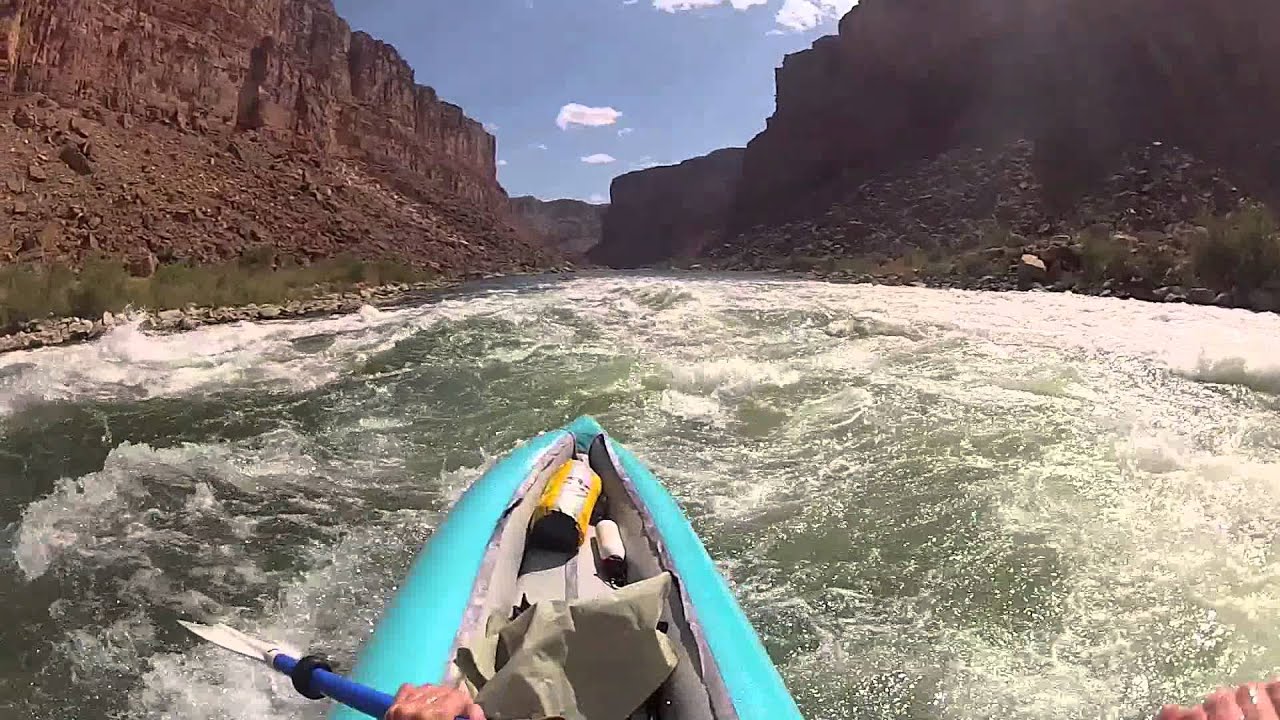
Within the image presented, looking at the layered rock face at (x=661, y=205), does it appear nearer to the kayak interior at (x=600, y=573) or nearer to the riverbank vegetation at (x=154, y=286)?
the riverbank vegetation at (x=154, y=286)

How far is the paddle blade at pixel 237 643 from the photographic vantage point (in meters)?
2.12

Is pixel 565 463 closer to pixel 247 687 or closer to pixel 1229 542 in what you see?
pixel 247 687

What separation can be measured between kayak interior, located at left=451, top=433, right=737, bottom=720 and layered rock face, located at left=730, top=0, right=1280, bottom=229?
3862cm

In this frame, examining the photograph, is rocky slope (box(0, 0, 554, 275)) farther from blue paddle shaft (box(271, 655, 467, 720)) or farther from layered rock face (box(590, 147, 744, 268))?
layered rock face (box(590, 147, 744, 268))

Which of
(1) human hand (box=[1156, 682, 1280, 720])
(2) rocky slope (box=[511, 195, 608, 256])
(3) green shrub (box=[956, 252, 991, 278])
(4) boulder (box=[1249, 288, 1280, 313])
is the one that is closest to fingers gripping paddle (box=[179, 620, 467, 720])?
(1) human hand (box=[1156, 682, 1280, 720])

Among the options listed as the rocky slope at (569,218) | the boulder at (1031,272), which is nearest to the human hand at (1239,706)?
the boulder at (1031,272)

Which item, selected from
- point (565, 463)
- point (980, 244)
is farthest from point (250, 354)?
point (980, 244)

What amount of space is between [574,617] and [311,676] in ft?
2.09

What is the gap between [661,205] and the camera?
10688 centimetres

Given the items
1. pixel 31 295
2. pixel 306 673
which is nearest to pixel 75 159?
pixel 31 295

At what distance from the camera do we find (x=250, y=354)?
1105 centimetres

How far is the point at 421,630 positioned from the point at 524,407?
5190mm

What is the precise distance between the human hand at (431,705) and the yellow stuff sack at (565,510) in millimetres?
1559

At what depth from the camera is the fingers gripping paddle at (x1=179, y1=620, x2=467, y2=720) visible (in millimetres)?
1746
